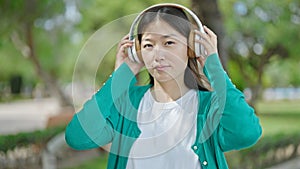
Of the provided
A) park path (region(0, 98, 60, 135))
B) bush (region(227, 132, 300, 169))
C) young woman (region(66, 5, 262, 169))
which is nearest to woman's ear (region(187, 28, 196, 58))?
young woman (region(66, 5, 262, 169))

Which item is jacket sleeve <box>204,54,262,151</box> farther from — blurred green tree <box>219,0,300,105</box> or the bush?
blurred green tree <box>219,0,300,105</box>

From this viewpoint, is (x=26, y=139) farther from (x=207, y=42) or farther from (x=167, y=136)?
(x=207, y=42)

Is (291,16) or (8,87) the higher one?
(291,16)

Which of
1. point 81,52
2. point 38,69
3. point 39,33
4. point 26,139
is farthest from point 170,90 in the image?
point 39,33

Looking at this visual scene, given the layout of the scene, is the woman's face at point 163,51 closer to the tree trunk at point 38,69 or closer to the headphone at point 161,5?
the headphone at point 161,5

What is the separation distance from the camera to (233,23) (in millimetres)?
15906

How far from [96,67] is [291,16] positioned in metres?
13.2

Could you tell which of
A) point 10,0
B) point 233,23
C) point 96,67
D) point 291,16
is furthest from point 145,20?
point 233,23

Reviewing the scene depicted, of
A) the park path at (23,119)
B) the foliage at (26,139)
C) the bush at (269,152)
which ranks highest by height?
the foliage at (26,139)

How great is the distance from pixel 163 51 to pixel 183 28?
0.09 m

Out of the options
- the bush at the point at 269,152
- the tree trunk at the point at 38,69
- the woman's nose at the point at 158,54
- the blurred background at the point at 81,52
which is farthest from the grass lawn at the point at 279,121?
the woman's nose at the point at 158,54

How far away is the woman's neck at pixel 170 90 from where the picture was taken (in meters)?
1.42

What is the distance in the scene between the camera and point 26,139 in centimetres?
627

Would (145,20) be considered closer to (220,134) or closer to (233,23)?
(220,134)
